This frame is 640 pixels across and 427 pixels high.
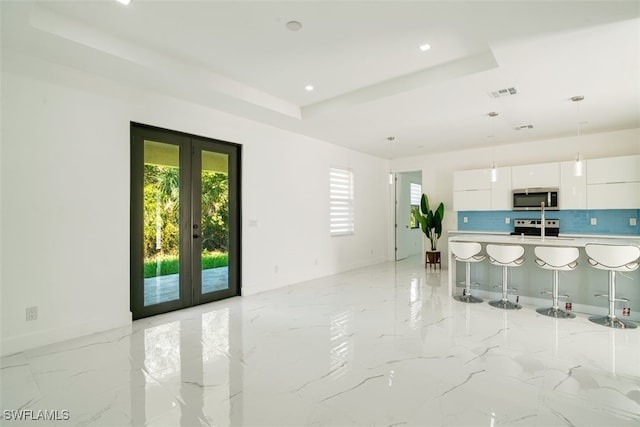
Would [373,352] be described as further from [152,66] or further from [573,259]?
[152,66]

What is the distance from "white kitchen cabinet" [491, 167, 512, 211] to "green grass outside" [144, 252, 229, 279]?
17.4ft

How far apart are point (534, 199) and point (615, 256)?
8.89 ft

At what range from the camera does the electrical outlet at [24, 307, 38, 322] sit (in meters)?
3.06

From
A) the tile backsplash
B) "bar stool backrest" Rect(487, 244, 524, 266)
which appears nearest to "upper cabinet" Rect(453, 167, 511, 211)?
the tile backsplash

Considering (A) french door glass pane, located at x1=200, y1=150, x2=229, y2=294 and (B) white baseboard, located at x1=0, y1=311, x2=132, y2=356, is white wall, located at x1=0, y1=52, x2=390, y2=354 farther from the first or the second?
(A) french door glass pane, located at x1=200, y1=150, x2=229, y2=294

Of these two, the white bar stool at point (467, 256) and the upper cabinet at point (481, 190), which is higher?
the upper cabinet at point (481, 190)

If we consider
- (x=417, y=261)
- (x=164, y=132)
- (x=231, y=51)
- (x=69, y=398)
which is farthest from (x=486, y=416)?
(x=417, y=261)

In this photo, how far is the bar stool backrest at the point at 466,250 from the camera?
4602 mm

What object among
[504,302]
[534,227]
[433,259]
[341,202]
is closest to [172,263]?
[341,202]

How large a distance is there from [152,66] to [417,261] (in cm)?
726

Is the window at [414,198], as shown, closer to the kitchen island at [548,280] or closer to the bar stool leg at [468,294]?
the kitchen island at [548,280]

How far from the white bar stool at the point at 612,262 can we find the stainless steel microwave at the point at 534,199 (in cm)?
238

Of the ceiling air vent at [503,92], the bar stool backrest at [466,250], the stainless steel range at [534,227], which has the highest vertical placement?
the ceiling air vent at [503,92]

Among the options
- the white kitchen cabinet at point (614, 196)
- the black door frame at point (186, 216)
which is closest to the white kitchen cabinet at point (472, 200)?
the white kitchen cabinet at point (614, 196)
